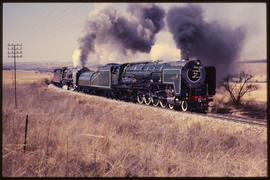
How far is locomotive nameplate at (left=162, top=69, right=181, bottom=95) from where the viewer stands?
14766 mm

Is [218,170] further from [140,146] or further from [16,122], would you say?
[16,122]

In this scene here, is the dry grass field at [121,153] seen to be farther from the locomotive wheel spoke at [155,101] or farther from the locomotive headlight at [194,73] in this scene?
the locomotive wheel spoke at [155,101]

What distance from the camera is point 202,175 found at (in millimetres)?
5500

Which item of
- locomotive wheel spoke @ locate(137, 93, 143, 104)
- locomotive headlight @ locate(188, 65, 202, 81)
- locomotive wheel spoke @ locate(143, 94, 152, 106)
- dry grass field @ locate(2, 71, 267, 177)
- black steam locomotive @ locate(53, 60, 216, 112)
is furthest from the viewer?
locomotive wheel spoke @ locate(137, 93, 143, 104)

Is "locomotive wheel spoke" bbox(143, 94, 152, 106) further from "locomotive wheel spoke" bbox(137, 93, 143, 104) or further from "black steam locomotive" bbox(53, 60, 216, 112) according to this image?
"locomotive wheel spoke" bbox(137, 93, 143, 104)

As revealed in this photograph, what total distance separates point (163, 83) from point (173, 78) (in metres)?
0.99

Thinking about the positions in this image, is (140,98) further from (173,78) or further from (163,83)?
(173,78)

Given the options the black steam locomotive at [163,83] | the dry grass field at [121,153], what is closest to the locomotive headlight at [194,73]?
the black steam locomotive at [163,83]

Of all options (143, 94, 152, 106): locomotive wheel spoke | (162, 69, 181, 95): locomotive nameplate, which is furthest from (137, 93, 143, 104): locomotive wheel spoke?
(162, 69, 181, 95): locomotive nameplate

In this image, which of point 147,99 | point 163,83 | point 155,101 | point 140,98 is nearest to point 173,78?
point 163,83

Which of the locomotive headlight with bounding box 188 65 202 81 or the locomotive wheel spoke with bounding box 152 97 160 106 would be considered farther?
the locomotive wheel spoke with bounding box 152 97 160 106

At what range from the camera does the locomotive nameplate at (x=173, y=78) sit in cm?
1477

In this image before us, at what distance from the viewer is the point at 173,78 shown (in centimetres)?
1512

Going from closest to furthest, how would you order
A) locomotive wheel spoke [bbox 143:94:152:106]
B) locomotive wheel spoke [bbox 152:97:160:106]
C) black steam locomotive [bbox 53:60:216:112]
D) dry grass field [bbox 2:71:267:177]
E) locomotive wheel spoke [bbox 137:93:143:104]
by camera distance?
dry grass field [bbox 2:71:267:177]
black steam locomotive [bbox 53:60:216:112]
locomotive wheel spoke [bbox 152:97:160:106]
locomotive wheel spoke [bbox 143:94:152:106]
locomotive wheel spoke [bbox 137:93:143:104]
